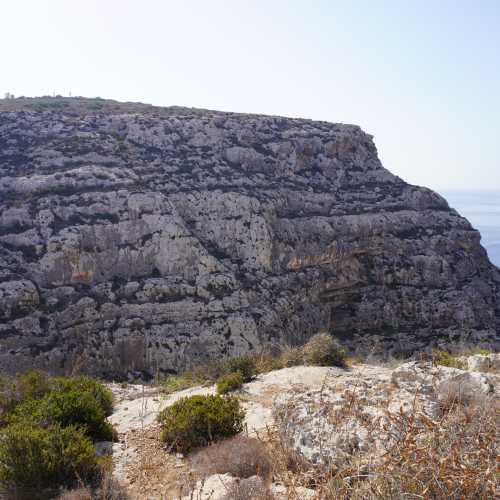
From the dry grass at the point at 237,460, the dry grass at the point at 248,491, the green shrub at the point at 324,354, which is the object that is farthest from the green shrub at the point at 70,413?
the green shrub at the point at 324,354

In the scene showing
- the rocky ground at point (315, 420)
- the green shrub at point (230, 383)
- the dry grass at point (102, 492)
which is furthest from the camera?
the green shrub at point (230, 383)

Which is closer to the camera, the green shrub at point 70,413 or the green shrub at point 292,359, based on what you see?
the green shrub at point 70,413

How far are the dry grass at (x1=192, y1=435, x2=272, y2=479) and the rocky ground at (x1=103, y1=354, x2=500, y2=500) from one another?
17 cm

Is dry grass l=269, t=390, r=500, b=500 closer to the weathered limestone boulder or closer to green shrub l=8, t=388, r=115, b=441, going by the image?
the weathered limestone boulder

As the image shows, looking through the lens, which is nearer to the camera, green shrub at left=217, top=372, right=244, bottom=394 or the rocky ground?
the rocky ground

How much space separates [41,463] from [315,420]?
139 inches

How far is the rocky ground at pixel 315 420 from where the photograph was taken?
16.8 feet

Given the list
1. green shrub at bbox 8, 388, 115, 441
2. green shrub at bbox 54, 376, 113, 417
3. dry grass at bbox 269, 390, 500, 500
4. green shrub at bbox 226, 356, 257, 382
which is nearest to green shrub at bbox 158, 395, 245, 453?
green shrub at bbox 8, 388, 115, 441

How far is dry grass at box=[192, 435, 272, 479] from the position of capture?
5.57 metres

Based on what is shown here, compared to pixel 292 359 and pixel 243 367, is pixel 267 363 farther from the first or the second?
pixel 243 367

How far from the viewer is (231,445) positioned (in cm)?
614

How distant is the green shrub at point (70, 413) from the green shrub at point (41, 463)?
1.08 metres

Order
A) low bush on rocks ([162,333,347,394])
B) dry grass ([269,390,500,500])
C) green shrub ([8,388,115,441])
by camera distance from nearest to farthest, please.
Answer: dry grass ([269,390,500,500]) < green shrub ([8,388,115,441]) < low bush on rocks ([162,333,347,394])

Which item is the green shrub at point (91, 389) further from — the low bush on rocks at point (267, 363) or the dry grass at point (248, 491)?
the dry grass at point (248, 491)
